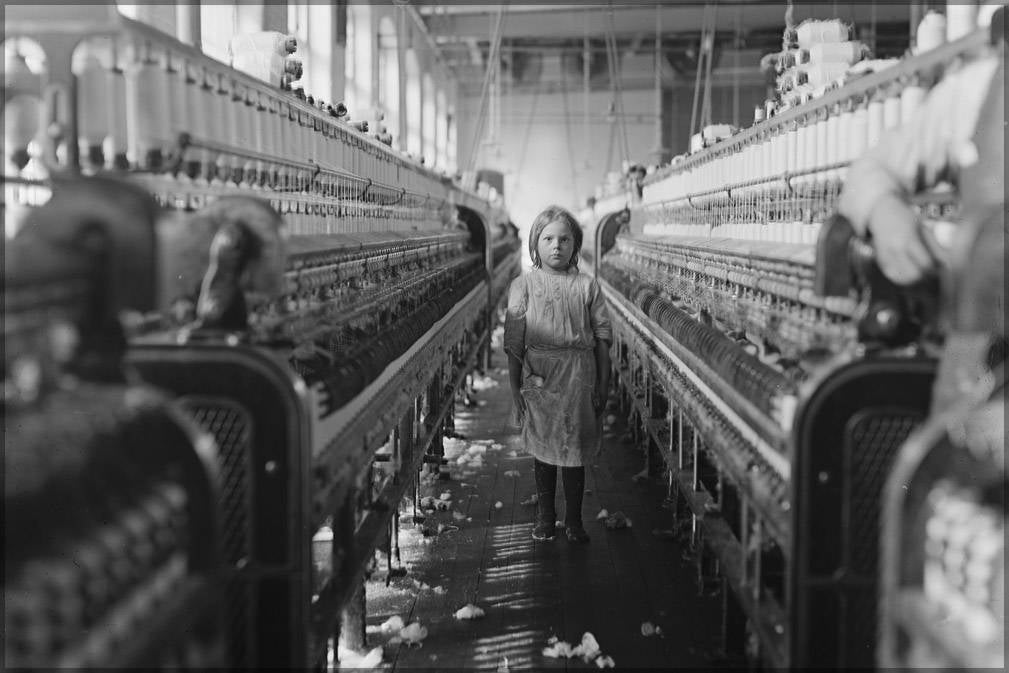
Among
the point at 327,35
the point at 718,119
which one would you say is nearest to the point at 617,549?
the point at 327,35

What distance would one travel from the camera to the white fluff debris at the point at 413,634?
3.71 meters

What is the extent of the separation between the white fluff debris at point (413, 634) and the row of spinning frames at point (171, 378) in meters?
0.43

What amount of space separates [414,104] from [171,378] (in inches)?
806

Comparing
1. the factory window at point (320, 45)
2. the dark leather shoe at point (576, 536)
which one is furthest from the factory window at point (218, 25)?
the dark leather shoe at point (576, 536)

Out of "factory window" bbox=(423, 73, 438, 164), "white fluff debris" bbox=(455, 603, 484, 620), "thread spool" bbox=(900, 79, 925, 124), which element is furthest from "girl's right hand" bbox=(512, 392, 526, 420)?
"factory window" bbox=(423, 73, 438, 164)

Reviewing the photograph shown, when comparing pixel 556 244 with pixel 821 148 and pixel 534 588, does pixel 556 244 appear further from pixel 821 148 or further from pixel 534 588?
pixel 821 148

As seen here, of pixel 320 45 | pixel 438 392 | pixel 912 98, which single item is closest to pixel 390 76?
pixel 320 45

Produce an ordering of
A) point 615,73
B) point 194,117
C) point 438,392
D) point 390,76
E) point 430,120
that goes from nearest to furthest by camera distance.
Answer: point 194,117, point 438,392, point 615,73, point 390,76, point 430,120

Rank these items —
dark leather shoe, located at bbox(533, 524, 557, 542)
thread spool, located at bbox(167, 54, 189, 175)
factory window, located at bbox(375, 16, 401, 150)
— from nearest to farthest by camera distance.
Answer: thread spool, located at bbox(167, 54, 189, 175) < dark leather shoe, located at bbox(533, 524, 557, 542) < factory window, located at bbox(375, 16, 401, 150)

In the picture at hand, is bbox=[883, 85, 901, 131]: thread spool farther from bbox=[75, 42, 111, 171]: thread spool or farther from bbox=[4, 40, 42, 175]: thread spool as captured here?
bbox=[4, 40, 42, 175]: thread spool

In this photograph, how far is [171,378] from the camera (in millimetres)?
2230

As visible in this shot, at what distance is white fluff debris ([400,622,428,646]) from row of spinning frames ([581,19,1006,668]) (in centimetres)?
106

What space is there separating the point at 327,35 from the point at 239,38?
840cm

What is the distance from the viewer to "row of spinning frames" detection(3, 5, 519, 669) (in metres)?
1.60
